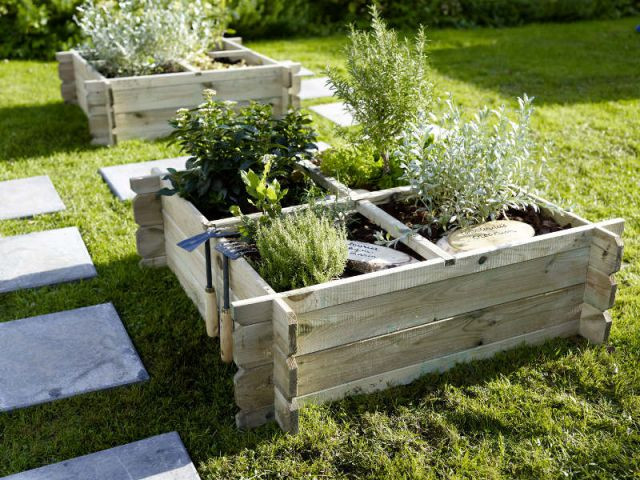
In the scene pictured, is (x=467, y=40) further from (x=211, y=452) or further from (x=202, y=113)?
(x=211, y=452)

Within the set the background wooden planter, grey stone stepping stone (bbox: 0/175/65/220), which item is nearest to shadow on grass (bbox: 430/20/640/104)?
the background wooden planter

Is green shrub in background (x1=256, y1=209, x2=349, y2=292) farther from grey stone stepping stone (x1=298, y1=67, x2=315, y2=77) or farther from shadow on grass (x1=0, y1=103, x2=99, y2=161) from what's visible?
grey stone stepping stone (x1=298, y1=67, x2=315, y2=77)

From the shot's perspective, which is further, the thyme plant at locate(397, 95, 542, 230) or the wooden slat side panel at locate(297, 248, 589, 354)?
the thyme plant at locate(397, 95, 542, 230)

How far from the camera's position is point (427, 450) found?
8.96ft

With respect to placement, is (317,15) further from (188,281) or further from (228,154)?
(188,281)

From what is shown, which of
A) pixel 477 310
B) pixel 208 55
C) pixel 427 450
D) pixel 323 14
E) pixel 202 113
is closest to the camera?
pixel 427 450

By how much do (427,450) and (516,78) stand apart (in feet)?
18.4

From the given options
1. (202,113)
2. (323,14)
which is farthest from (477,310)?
(323,14)

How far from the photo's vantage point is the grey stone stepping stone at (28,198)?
464 centimetres

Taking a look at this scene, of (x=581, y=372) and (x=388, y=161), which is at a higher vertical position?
(x=388, y=161)

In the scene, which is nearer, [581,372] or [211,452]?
[211,452]

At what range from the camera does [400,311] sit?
9.66 ft

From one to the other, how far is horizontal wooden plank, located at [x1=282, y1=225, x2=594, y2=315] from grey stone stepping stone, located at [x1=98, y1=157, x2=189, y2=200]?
2.40 m

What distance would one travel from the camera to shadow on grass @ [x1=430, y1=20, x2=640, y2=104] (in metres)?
7.26
